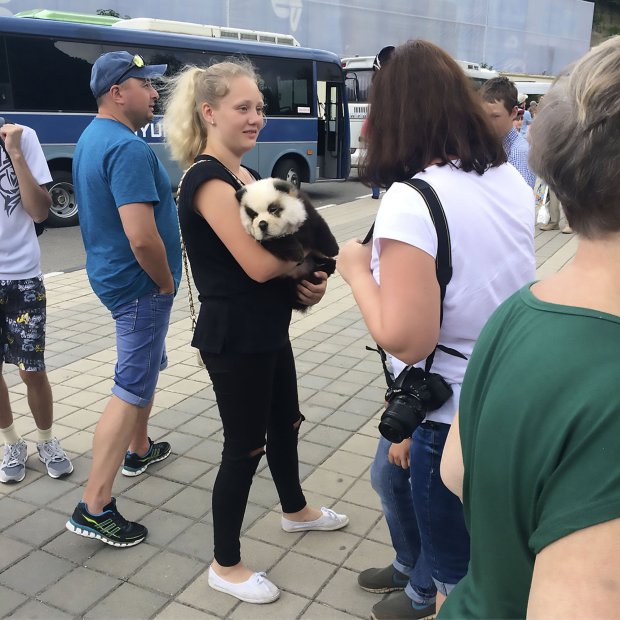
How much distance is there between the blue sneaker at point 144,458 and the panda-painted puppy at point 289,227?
1530 millimetres

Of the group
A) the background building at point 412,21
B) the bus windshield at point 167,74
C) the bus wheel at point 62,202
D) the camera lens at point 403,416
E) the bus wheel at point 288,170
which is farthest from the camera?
the background building at point 412,21

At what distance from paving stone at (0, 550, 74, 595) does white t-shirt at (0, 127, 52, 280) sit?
4.46ft

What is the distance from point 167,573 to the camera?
264 cm

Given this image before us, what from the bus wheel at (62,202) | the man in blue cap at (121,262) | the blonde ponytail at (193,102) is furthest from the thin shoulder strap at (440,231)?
the bus wheel at (62,202)

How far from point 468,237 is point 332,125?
14.5 meters

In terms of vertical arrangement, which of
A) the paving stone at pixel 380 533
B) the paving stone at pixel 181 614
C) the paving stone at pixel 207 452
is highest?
the paving stone at pixel 181 614

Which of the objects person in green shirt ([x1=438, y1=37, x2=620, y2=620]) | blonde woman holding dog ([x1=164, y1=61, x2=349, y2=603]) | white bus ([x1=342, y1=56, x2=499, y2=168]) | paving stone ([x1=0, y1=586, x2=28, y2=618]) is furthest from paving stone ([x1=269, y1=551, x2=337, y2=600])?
white bus ([x1=342, y1=56, x2=499, y2=168])

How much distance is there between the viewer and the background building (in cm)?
2288

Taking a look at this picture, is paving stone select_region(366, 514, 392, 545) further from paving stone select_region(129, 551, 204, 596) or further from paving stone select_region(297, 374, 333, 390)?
paving stone select_region(297, 374, 333, 390)

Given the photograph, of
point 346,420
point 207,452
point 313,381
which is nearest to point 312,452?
point 346,420

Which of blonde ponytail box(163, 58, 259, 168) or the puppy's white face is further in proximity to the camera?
blonde ponytail box(163, 58, 259, 168)

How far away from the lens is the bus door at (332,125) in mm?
15102

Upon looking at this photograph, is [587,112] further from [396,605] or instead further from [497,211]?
[396,605]

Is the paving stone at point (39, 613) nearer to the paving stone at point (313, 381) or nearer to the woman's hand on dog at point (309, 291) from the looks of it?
the woman's hand on dog at point (309, 291)
